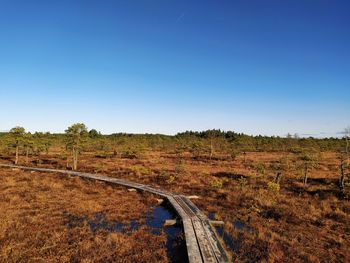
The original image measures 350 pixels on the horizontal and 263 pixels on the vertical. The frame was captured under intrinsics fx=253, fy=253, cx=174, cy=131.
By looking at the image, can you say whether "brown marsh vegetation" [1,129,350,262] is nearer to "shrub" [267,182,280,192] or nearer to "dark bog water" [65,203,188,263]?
"shrub" [267,182,280,192]

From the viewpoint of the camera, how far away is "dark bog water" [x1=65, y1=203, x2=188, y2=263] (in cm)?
1325

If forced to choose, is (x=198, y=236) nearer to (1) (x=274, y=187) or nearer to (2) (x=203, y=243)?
(2) (x=203, y=243)

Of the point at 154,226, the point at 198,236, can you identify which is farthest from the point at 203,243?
the point at 154,226

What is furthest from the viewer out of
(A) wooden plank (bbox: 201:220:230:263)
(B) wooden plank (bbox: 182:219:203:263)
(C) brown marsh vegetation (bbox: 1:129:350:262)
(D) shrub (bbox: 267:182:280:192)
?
(D) shrub (bbox: 267:182:280:192)

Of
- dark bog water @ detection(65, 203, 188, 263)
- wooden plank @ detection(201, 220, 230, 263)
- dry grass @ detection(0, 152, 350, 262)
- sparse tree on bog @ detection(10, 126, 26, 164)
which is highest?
sparse tree on bog @ detection(10, 126, 26, 164)

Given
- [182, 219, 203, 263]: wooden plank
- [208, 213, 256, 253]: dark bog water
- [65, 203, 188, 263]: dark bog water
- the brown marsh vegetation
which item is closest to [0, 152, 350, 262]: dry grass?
the brown marsh vegetation

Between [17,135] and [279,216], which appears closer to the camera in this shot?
[279,216]

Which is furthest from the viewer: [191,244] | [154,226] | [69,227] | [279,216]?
[279,216]

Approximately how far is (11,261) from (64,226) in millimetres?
4850

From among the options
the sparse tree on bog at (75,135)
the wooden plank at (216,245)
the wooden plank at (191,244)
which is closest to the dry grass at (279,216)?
the wooden plank at (216,245)

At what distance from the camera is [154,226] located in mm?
17359

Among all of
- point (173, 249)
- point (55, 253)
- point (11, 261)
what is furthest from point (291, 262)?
point (11, 261)

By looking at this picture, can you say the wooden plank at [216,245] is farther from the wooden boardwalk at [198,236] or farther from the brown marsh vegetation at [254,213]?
the brown marsh vegetation at [254,213]

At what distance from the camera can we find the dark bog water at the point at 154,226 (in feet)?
43.5
